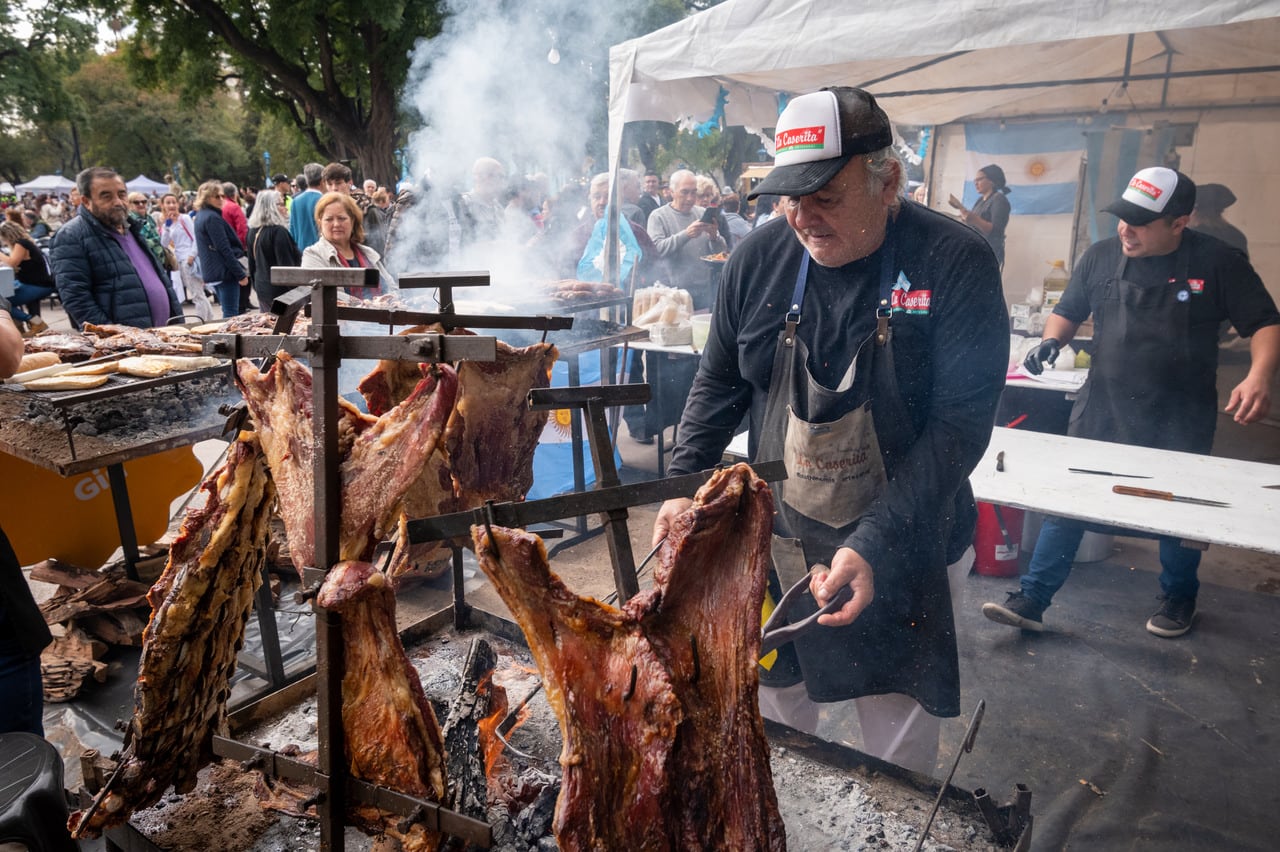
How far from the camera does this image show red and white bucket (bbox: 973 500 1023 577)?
5.23 metres

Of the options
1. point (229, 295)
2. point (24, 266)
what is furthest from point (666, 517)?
point (24, 266)

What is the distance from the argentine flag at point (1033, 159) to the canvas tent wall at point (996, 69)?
0.45 feet

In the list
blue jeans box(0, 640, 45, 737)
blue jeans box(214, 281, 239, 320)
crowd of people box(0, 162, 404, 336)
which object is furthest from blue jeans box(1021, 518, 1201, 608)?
blue jeans box(214, 281, 239, 320)

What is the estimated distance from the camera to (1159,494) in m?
3.50

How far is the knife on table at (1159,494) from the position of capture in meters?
3.41

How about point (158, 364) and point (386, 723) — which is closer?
point (386, 723)

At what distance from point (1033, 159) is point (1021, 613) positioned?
6978 millimetres

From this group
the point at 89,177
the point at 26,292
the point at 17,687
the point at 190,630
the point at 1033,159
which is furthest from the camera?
the point at 26,292

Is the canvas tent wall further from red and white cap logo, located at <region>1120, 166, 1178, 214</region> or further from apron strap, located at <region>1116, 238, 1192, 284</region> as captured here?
apron strap, located at <region>1116, 238, 1192, 284</region>

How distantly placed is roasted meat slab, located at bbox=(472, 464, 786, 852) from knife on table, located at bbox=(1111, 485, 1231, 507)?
268 cm

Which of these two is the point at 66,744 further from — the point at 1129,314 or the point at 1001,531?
the point at 1129,314

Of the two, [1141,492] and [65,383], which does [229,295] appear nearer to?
[65,383]

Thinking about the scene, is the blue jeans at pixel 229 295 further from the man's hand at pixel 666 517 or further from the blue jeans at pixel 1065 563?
the blue jeans at pixel 1065 563

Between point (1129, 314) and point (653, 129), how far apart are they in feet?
75.8
